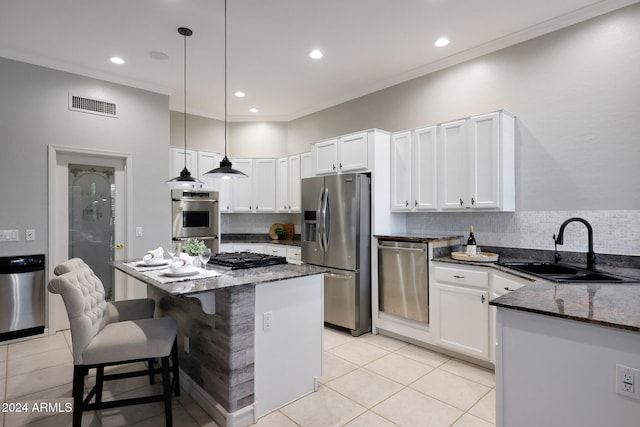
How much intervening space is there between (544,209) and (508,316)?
2.10 m

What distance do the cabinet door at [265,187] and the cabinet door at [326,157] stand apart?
141cm

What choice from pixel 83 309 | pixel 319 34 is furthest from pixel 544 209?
pixel 83 309

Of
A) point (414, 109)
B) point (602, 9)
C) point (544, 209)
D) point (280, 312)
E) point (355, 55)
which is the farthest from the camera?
point (414, 109)

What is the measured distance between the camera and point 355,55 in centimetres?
373

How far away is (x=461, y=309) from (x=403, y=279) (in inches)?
25.7

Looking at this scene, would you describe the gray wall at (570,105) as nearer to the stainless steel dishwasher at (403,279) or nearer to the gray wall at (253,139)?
the stainless steel dishwasher at (403,279)

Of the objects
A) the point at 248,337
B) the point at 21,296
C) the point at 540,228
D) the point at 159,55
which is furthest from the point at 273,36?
the point at 21,296

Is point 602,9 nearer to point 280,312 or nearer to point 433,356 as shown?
point 433,356

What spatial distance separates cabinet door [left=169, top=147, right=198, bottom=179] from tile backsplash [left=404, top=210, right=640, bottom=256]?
10.9 feet

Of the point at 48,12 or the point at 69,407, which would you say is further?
the point at 48,12

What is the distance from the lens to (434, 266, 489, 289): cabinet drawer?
2920mm

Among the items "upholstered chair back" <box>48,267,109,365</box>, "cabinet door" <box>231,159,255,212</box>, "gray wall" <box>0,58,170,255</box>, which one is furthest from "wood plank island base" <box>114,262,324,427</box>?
"cabinet door" <box>231,159,255,212</box>

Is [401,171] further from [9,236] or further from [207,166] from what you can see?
[9,236]

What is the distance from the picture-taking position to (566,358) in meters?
1.37
